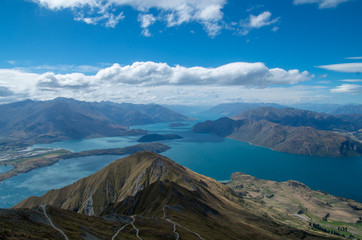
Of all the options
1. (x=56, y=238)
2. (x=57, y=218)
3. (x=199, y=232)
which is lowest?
(x=199, y=232)

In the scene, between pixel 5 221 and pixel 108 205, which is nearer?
pixel 5 221

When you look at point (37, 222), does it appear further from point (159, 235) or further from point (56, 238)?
point (159, 235)

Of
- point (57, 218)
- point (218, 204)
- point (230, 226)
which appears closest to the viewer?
point (57, 218)

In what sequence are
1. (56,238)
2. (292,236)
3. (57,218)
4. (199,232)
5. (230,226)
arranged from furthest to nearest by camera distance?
1. (292,236)
2. (230,226)
3. (199,232)
4. (57,218)
5. (56,238)

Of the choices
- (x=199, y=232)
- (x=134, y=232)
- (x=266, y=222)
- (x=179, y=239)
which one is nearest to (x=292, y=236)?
(x=266, y=222)

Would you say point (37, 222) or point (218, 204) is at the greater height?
point (37, 222)

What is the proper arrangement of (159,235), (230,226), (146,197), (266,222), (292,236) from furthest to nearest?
(266,222) → (146,197) → (292,236) → (230,226) → (159,235)

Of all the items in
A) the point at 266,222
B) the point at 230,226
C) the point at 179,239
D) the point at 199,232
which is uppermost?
the point at 179,239

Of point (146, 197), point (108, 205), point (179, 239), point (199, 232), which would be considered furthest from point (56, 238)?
point (108, 205)

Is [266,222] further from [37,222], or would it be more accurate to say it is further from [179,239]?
[37,222]
